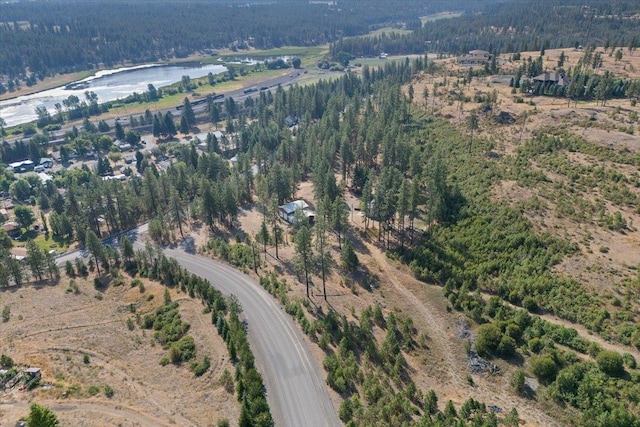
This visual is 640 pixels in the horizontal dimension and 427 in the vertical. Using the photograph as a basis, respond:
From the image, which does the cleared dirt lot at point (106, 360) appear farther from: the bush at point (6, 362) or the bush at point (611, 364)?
the bush at point (611, 364)

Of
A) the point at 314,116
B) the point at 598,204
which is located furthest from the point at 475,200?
the point at 314,116

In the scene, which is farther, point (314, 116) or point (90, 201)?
point (314, 116)

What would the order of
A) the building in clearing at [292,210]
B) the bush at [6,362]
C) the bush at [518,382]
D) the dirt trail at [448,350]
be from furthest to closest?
1. the building in clearing at [292,210]
2. the bush at [6,362]
3. the bush at [518,382]
4. the dirt trail at [448,350]

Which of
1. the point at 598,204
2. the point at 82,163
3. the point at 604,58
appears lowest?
the point at 82,163

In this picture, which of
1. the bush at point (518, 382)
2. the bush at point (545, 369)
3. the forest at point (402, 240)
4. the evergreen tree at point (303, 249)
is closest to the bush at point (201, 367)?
the forest at point (402, 240)

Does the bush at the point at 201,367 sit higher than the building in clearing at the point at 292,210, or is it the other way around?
the bush at the point at 201,367

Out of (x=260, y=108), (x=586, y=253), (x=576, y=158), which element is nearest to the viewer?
(x=586, y=253)

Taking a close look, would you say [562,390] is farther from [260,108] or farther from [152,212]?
[260,108]

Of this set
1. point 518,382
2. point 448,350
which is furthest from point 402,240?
point 518,382
